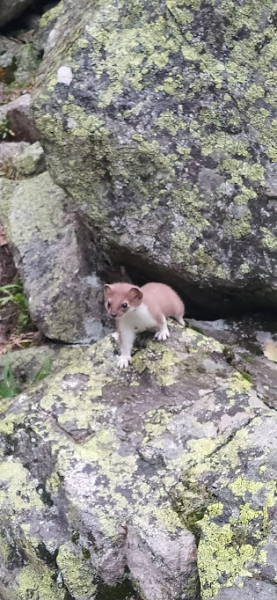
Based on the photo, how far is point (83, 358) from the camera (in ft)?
14.4

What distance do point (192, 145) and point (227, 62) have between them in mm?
Result: 643

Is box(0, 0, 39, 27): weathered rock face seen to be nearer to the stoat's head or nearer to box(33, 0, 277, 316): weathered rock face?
box(33, 0, 277, 316): weathered rock face

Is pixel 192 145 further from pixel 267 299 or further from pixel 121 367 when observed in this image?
pixel 121 367

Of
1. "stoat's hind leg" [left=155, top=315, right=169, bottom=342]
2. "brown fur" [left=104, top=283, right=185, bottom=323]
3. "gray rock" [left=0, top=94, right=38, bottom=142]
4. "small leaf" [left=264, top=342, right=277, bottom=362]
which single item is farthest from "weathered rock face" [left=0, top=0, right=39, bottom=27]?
"small leaf" [left=264, top=342, right=277, bottom=362]

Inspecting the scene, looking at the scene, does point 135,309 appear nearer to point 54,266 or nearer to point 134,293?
point 134,293

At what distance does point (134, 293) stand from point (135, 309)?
153 millimetres

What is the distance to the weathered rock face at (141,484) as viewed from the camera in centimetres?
305

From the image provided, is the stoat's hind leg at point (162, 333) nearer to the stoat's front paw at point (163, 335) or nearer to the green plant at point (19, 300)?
the stoat's front paw at point (163, 335)

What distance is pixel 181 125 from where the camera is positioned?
4398mm

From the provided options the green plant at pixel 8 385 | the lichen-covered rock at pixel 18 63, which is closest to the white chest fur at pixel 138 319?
the green plant at pixel 8 385

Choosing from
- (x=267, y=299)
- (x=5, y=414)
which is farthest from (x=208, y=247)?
(x=5, y=414)

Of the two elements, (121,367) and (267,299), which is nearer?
(121,367)

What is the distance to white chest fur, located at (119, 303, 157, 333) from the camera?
13.9 ft

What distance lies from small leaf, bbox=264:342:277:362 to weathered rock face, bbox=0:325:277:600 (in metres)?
0.49
